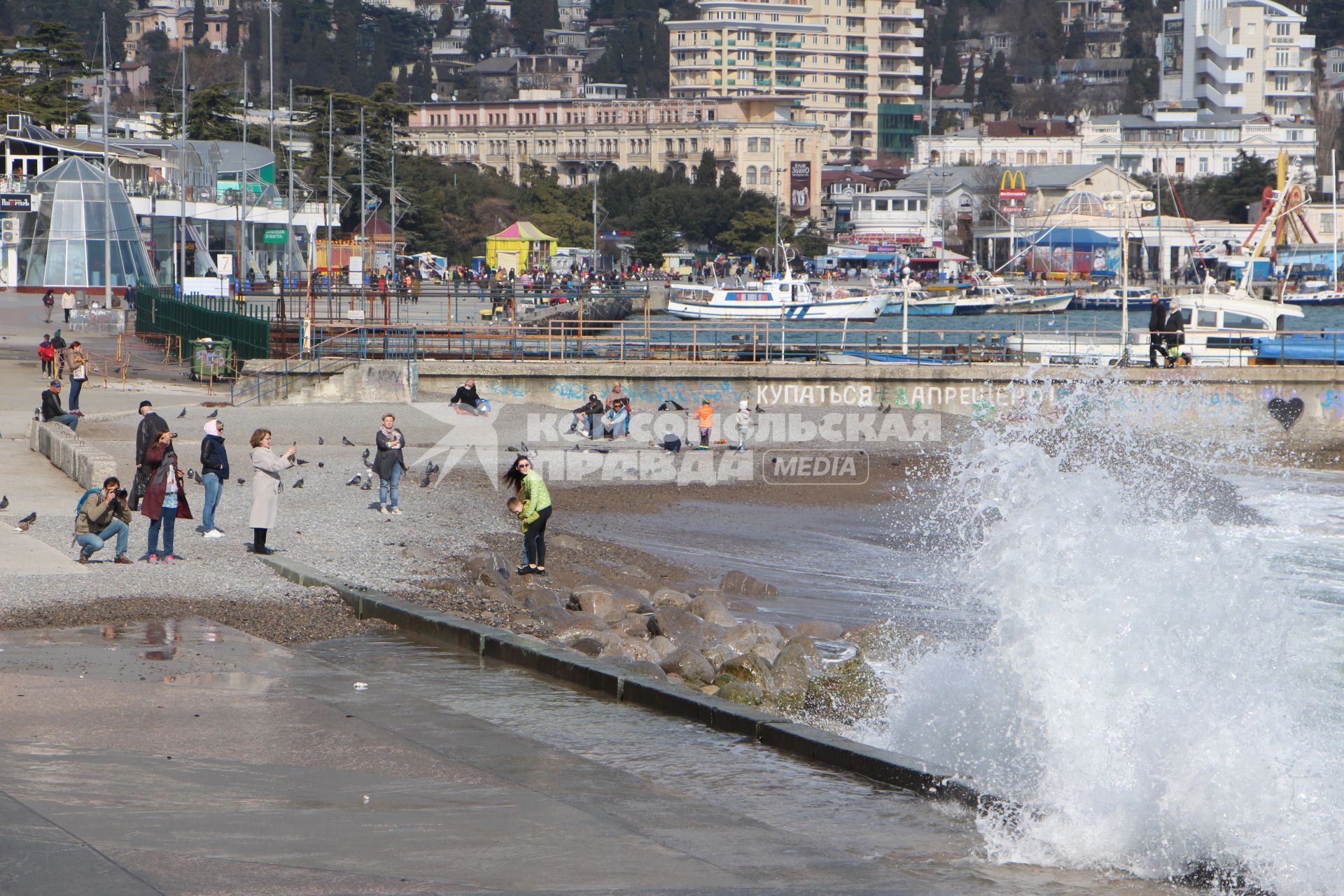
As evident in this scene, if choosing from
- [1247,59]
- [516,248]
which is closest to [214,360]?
[516,248]

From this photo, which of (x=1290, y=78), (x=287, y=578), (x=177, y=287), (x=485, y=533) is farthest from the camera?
(x=1290, y=78)

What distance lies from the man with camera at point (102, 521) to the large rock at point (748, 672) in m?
6.17

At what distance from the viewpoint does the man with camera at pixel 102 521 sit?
1510 cm

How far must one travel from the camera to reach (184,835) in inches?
289

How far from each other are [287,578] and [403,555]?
2632mm

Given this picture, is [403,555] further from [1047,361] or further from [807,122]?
[807,122]

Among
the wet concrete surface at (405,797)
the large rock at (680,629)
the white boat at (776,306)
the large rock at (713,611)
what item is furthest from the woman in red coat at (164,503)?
the white boat at (776,306)

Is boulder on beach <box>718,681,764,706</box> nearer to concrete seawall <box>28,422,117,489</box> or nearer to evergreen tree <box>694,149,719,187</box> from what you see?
concrete seawall <box>28,422,117,489</box>

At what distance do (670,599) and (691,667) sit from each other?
384cm

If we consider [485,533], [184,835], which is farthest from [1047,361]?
[184,835]

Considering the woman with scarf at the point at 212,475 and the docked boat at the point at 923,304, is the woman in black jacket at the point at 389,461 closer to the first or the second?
the woman with scarf at the point at 212,475

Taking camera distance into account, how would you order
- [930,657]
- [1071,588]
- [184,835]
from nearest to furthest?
[184,835] < [1071,588] < [930,657]

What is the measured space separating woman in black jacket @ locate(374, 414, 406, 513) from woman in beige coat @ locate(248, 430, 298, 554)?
12.2ft

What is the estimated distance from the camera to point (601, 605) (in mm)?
16141
